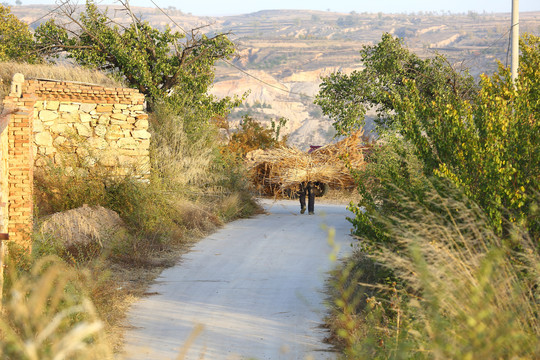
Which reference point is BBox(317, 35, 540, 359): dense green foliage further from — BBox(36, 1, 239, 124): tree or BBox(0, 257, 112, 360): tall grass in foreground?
BBox(36, 1, 239, 124): tree

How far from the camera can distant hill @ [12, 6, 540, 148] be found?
77.4 metres

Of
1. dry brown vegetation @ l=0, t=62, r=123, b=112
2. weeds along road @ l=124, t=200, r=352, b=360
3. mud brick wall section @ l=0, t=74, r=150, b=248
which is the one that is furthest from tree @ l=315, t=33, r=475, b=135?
dry brown vegetation @ l=0, t=62, r=123, b=112

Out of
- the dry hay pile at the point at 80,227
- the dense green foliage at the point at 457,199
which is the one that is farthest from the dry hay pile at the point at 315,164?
the dense green foliage at the point at 457,199

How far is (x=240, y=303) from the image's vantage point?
8.41 metres

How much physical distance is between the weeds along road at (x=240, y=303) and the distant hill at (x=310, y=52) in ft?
122

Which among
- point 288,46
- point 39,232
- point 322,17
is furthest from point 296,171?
point 322,17

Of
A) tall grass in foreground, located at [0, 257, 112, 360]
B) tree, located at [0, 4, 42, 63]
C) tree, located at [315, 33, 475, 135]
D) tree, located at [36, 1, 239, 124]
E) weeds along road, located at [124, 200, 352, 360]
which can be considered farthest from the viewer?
tree, located at [0, 4, 42, 63]

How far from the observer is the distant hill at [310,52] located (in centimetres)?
7738

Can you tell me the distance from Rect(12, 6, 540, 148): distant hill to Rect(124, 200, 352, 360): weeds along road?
122ft

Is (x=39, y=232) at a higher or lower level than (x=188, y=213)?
higher

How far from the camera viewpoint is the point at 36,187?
1277 cm

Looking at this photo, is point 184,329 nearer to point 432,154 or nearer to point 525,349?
point 432,154

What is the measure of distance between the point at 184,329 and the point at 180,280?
264 cm

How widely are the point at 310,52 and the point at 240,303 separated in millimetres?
97858
